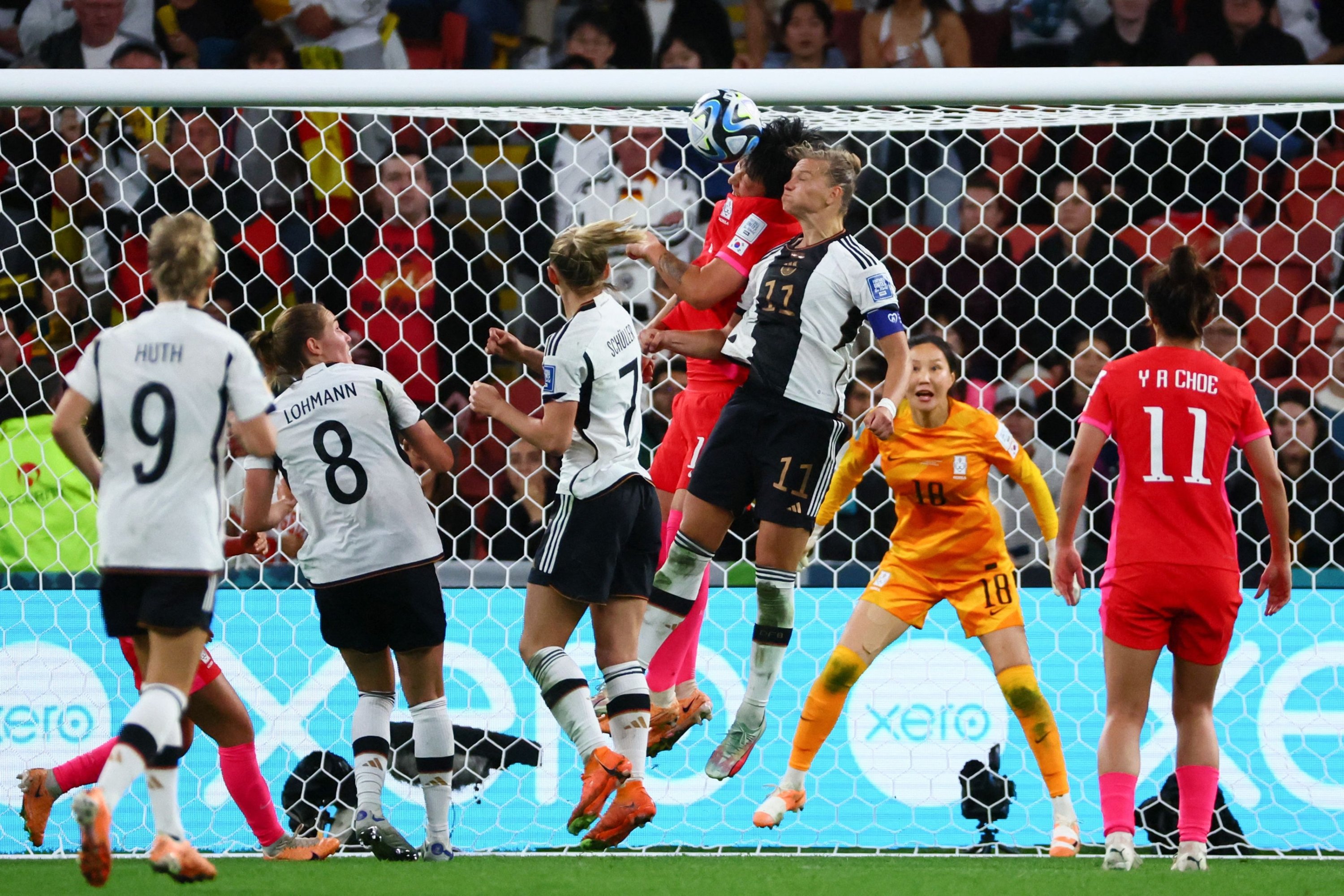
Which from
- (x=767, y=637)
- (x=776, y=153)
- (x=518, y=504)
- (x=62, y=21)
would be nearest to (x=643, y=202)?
(x=518, y=504)

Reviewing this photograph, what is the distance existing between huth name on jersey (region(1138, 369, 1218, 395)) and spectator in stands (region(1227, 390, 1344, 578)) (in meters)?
1.78

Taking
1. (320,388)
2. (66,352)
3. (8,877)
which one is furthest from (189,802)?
(66,352)

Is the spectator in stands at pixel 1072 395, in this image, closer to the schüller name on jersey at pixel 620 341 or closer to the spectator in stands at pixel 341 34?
the schüller name on jersey at pixel 620 341

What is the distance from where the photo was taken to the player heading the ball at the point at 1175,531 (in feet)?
14.0

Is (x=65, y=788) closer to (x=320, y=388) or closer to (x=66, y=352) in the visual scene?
(x=320, y=388)

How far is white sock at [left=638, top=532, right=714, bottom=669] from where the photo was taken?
5.01 metres

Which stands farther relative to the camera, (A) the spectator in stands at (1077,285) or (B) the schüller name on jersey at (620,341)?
(A) the spectator in stands at (1077,285)

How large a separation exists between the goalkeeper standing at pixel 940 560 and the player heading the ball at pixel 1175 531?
0.70 m

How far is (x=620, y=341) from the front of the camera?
469 cm

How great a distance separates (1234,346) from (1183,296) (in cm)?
233

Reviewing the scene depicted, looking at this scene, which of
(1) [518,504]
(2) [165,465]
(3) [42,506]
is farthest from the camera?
(1) [518,504]

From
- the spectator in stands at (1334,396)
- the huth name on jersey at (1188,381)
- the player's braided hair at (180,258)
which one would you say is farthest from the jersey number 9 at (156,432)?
the spectator in stands at (1334,396)

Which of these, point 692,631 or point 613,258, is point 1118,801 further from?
point 613,258

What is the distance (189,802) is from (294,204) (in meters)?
2.93
